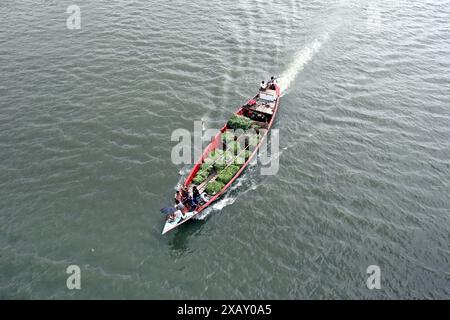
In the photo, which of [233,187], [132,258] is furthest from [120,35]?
[132,258]

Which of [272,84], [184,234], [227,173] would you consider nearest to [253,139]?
[227,173]

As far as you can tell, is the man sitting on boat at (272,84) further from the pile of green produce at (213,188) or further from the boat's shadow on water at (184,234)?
the boat's shadow on water at (184,234)

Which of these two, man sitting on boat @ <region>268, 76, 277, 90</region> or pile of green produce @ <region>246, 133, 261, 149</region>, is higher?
man sitting on boat @ <region>268, 76, 277, 90</region>

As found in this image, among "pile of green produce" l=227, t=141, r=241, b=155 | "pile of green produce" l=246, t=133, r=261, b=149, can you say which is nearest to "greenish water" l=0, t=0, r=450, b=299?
"pile of green produce" l=227, t=141, r=241, b=155

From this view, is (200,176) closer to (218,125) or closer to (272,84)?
(218,125)

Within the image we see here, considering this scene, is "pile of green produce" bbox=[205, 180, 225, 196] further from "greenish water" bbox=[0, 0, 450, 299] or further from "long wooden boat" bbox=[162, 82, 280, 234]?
"greenish water" bbox=[0, 0, 450, 299]
